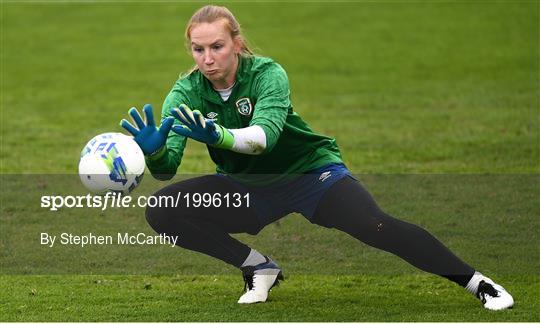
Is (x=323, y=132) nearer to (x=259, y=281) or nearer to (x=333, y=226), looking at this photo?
(x=259, y=281)

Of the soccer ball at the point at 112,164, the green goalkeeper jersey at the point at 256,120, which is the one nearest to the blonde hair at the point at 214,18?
the green goalkeeper jersey at the point at 256,120

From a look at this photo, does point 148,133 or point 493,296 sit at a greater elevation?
point 148,133

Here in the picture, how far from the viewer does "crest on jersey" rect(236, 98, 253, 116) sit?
23.3 feet

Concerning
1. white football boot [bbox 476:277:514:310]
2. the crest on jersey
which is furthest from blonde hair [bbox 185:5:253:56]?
white football boot [bbox 476:277:514:310]

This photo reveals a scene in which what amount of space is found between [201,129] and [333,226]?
118 cm

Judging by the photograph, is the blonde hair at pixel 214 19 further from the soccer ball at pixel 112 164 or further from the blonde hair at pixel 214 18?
the soccer ball at pixel 112 164

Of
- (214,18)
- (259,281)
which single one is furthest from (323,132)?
(214,18)

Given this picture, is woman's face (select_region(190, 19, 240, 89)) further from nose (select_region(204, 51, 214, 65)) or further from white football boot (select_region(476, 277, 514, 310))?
white football boot (select_region(476, 277, 514, 310))

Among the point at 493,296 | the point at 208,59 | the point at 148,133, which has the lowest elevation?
the point at 493,296

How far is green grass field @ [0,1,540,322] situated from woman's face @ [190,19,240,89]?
1521 mm

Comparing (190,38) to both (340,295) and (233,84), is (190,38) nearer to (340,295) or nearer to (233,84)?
(233,84)

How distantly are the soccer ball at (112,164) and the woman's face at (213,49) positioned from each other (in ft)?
2.37

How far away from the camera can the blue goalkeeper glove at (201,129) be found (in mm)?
6477

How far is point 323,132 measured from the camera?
15.2 meters
